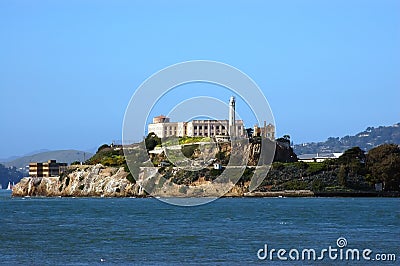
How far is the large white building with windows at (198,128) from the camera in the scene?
141500mm

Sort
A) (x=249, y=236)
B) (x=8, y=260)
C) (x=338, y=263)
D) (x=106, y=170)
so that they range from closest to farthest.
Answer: (x=338, y=263), (x=8, y=260), (x=249, y=236), (x=106, y=170)

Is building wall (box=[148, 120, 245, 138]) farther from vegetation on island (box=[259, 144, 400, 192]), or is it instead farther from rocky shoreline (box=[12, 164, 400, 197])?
vegetation on island (box=[259, 144, 400, 192])

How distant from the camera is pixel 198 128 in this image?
151000 millimetres

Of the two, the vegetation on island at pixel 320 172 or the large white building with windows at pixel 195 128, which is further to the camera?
the large white building with windows at pixel 195 128

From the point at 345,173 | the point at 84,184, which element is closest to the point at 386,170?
the point at 345,173

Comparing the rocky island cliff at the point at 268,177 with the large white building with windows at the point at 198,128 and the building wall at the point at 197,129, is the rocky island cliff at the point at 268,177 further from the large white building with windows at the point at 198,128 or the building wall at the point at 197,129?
the building wall at the point at 197,129

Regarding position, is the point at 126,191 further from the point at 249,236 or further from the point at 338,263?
the point at 338,263

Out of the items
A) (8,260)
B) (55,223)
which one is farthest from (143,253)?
(55,223)

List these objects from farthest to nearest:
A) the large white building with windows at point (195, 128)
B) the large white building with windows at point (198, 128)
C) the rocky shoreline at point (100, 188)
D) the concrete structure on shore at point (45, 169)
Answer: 1. the concrete structure on shore at point (45, 169)
2. the large white building with windows at point (195, 128)
3. the large white building with windows at point (198, 128)
4. the rocky shoreline at point (100, 188)

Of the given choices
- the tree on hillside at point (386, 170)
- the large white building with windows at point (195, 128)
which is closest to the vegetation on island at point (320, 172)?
the tree on hillside at point (386, 170)

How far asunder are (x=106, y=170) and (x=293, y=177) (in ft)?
99.8

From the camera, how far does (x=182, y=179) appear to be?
122188 millimetres

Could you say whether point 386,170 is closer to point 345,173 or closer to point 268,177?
point 345,173

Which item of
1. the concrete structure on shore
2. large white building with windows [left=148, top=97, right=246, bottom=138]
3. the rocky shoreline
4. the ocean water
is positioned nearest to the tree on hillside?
the rocky shoreline
